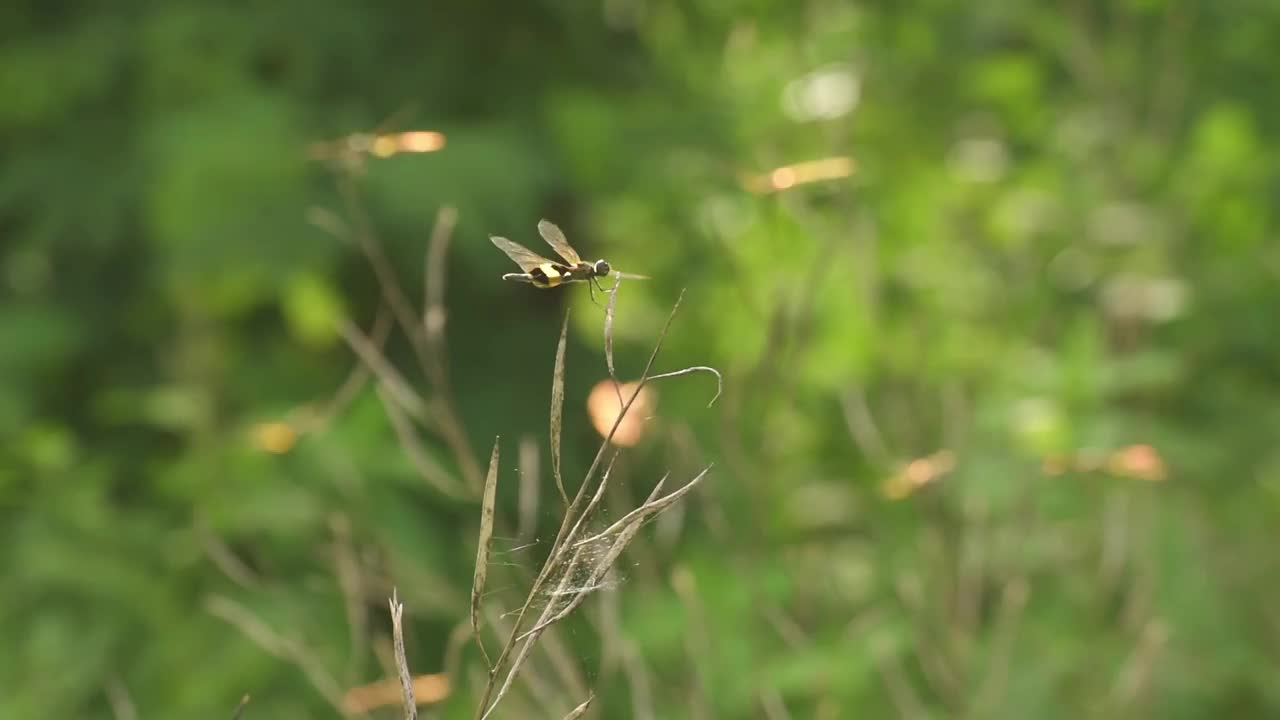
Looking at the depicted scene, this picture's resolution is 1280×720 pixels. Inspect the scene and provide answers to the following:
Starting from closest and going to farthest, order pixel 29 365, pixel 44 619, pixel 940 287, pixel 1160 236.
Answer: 1. pixel 44 619
2. pixel 1160 236
3. pixel 29 365
4. pixel 940 287

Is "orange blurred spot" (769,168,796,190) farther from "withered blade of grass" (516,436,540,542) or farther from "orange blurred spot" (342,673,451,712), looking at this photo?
"orange blurred spot" (342,673,451,712)

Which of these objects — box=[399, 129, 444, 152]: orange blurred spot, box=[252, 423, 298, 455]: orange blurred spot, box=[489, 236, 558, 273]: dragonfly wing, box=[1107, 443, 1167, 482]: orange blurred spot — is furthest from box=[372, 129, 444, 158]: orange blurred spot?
box=[1107, 443, 1167, 482]: orange blurred spot

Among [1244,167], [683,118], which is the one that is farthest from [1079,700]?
[683,118]

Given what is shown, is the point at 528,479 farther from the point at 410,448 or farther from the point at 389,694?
the point at 389,694

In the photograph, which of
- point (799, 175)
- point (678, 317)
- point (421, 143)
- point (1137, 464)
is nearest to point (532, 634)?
point (421, 143)

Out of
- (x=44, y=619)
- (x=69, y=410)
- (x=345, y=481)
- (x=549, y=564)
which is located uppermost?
(x=549, y=564)

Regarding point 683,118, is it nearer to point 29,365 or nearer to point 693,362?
point 693,362

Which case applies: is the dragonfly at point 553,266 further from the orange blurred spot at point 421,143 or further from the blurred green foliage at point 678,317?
the blurred green foliage at point 678,317

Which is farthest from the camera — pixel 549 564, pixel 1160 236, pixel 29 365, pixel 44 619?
pixel 29 365

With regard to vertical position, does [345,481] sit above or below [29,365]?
above
